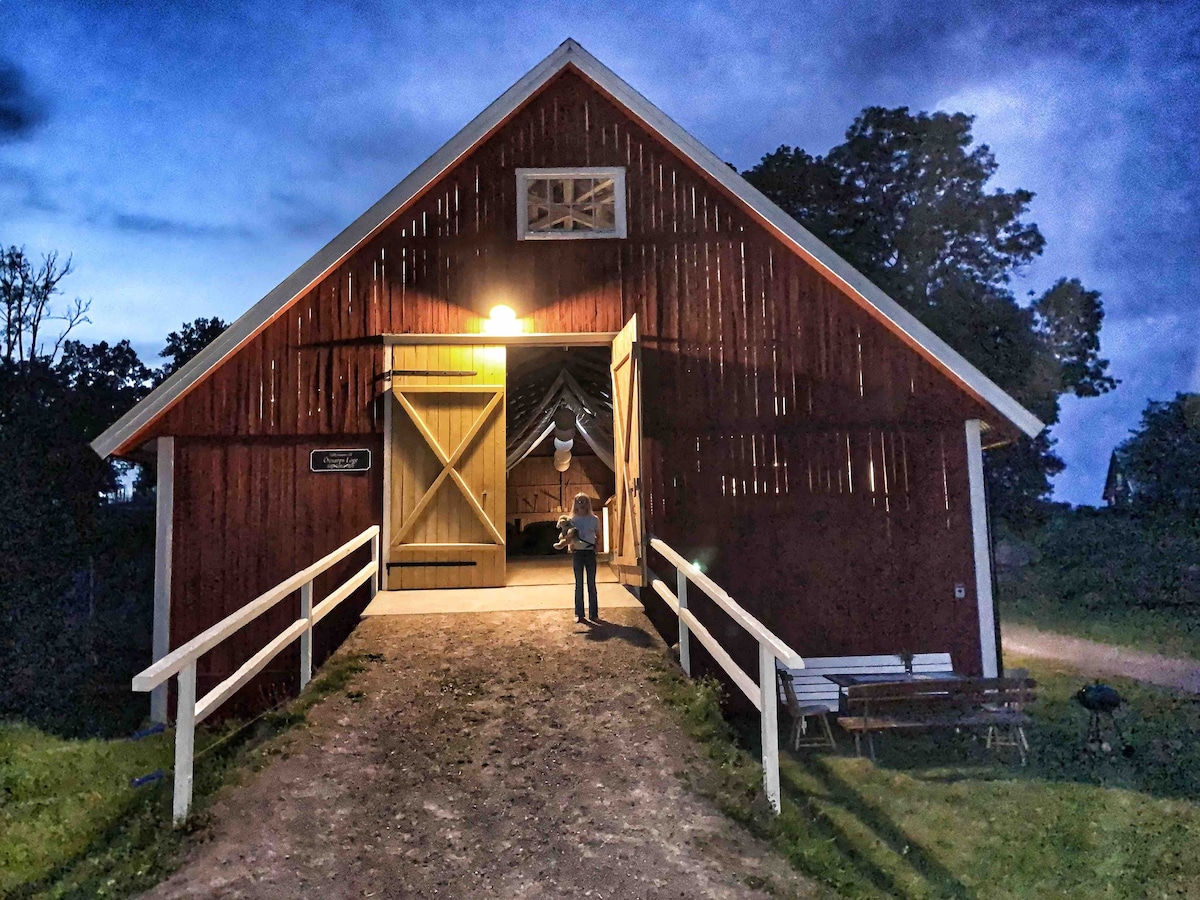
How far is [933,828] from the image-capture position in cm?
666

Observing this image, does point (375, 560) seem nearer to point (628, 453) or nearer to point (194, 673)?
point (628, 453)

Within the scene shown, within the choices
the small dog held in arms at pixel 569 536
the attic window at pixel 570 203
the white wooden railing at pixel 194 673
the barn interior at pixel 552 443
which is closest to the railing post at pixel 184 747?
the white wooden railing at pixel 194 673

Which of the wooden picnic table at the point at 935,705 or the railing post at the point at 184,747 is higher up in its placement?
the railing post at the point at 184,747

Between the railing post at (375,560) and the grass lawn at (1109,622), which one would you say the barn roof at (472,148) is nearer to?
the railing post at (375,560)

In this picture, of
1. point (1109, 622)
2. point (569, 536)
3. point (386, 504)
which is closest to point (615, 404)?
point (569, 536)

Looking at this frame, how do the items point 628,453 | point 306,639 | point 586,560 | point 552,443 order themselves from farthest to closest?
point 552,443, point 628,453, point 586,560, point 306,639

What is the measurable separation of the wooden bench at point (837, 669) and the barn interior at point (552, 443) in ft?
10.3

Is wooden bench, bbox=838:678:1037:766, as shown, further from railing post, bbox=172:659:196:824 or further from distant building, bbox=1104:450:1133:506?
distant building, bbox=1104:450:1133:506

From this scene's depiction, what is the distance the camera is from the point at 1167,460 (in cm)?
2450

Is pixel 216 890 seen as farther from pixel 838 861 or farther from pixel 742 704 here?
pixel 742 704

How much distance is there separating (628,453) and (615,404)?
85 centimetres

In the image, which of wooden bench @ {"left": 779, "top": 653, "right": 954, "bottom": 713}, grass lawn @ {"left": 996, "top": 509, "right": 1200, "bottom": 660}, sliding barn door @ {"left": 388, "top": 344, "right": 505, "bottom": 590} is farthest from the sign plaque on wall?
grass lawn @ {"left": 996, "top": 509, "right": 1200, "bottom": 660}

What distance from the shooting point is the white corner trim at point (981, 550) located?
30.3ft

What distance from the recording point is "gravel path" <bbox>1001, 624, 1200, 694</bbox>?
1262 cm
